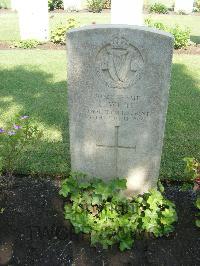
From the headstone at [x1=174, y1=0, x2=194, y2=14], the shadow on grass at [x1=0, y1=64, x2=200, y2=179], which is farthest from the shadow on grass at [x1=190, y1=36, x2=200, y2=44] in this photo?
the headstone at [x1=174, y1=0, x2=194, y2=14]

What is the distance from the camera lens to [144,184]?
3.94 metres

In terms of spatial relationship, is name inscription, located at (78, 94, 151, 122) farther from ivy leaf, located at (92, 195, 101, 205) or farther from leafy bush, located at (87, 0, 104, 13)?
leafy bush, located at (87, 0, 104, 13)

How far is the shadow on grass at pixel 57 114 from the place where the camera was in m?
4.93

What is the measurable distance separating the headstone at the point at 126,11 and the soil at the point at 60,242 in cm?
640

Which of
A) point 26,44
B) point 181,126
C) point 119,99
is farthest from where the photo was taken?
point 26,44

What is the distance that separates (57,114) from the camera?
642 cm

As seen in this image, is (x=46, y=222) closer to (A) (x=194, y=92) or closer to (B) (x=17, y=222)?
(B) (x=17, y=222)


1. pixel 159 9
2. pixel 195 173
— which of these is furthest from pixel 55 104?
pixel 159 9

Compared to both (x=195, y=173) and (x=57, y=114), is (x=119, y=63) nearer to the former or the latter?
(x=195, y=173)

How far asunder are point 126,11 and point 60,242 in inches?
280

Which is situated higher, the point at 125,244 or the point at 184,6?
the point at 184,6

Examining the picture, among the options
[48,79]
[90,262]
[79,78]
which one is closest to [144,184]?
[90,262]

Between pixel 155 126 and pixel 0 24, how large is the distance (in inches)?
473

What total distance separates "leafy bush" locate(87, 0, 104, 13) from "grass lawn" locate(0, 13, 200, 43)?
779 millimetres
